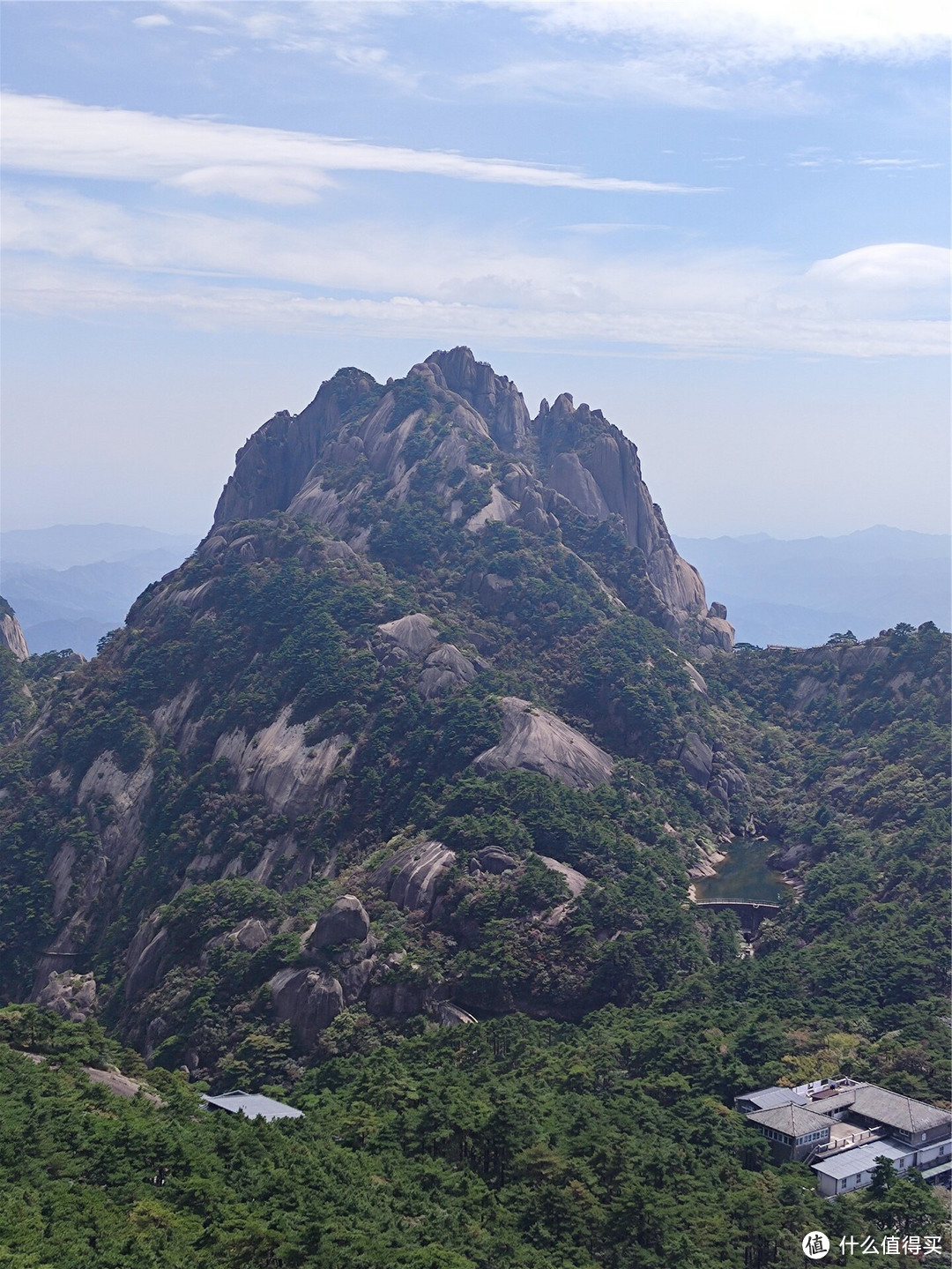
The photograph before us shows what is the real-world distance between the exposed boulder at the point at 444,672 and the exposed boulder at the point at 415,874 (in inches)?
558

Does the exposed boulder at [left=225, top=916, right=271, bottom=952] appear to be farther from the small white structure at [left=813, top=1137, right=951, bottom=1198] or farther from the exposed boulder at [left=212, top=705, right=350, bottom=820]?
the small white structure at [left=813, top=1137, right=951, bottom=1198]

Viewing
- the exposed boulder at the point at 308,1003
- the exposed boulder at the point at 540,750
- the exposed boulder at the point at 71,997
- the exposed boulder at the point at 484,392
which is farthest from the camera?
the exposed boulder at the point at 484,392

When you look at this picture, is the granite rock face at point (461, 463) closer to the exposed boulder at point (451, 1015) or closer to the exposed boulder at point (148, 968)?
the exposed boulder at point (148, 968)

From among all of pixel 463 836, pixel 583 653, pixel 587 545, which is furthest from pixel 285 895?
pixel 587 545

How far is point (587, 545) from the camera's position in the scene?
10244 centimetres

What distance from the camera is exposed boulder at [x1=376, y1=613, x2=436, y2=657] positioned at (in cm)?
7950

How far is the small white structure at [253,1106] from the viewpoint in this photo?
4278 cm

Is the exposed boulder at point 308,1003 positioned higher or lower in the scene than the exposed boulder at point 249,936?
lower

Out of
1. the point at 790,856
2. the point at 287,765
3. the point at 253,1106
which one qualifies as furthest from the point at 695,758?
the point at 253,1106

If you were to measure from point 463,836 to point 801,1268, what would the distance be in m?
31.5

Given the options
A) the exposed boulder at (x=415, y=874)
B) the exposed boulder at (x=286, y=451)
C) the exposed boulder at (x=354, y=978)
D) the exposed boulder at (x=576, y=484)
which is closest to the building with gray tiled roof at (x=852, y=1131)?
the exposed boulder at (x=354, y=978)

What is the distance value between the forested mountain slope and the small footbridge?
235 centimetres

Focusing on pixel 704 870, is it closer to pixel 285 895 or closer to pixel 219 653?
pixel 285 895

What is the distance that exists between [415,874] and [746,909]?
19587 mm
